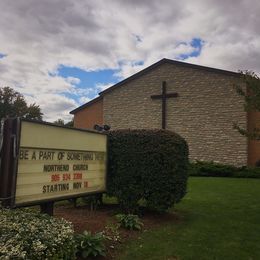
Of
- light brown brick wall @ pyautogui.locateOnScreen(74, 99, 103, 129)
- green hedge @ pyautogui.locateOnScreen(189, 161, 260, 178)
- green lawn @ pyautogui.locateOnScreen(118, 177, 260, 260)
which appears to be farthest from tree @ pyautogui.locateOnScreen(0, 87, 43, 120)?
green lawn @ pyautogui.locateOnScreen(118, 177, 260, 260)

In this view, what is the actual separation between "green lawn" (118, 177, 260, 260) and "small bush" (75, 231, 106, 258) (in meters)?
0.39

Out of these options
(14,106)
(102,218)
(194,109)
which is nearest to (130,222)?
(102,218)

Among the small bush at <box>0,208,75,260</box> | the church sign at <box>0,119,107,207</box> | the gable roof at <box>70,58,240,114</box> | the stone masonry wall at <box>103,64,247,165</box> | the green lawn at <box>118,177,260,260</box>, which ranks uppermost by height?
the gable roof at <box>70,58,240,114</box>

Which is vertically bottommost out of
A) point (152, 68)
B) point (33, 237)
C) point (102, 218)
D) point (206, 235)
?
point (206, 235)

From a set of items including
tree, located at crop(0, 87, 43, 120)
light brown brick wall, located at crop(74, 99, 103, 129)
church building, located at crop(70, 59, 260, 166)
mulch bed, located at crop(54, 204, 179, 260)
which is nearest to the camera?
mulch bed, located at crop(54, 204, 179, 260)

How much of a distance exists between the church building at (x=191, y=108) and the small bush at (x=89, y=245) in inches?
855

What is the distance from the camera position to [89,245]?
6.01m

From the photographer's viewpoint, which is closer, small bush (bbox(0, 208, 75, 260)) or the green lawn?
small bush (bbox(0, 208, 75, 260))

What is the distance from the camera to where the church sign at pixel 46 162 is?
600cm

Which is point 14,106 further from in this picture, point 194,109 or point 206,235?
point 206,235

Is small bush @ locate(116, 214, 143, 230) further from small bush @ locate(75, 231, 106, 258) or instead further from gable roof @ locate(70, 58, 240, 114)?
gable roof @ locate(70, 58, 240, 114)

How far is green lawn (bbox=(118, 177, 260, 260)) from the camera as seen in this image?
6656 mm

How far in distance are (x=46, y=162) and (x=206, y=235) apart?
135 inches

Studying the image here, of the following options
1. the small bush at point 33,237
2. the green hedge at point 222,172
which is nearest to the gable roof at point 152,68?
the green hedge at point 222,172
